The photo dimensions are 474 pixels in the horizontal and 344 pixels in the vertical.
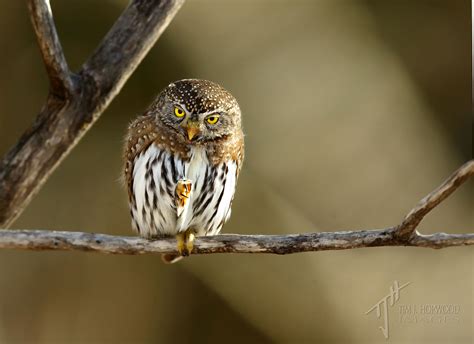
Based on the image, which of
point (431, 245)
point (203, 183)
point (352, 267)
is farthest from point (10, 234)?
point (352, 267)

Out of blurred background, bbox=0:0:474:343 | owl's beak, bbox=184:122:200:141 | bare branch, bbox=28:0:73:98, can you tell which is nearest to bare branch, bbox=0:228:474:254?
owl's beak, bbox=184:122:200:141

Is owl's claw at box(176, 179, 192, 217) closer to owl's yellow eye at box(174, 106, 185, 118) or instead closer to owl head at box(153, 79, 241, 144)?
owl head at box(153, 79, 241, 144)

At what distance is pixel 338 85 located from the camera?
8.01m

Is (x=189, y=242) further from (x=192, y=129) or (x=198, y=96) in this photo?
(x=198, y=96)

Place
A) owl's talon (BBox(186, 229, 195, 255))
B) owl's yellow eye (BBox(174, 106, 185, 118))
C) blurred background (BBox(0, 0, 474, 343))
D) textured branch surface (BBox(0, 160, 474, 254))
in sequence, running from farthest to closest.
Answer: blurred background (BBox(0, 0, 474, 343)) < owl's yellow eye (BBox(174, 106, 185, 118)) < owl's talon (BBox(186, 229, 195, 255)) < textured branch surface (BBox(0, 160, 474, 254))

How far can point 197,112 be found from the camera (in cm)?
388

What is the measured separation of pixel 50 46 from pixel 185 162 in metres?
0.97

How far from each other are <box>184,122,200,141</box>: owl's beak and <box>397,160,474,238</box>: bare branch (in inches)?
49.3

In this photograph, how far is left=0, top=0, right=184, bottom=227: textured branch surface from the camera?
400cm

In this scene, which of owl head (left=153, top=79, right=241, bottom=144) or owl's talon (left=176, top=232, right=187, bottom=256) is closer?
owl's talon (left=176, top=232, right=187, bottom=256)

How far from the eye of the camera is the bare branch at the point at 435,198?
9.12 feet

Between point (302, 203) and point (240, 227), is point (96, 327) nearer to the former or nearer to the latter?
point (240, 227)

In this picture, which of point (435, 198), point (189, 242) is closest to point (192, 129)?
point (189, 242)

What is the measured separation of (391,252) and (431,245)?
4.68m
